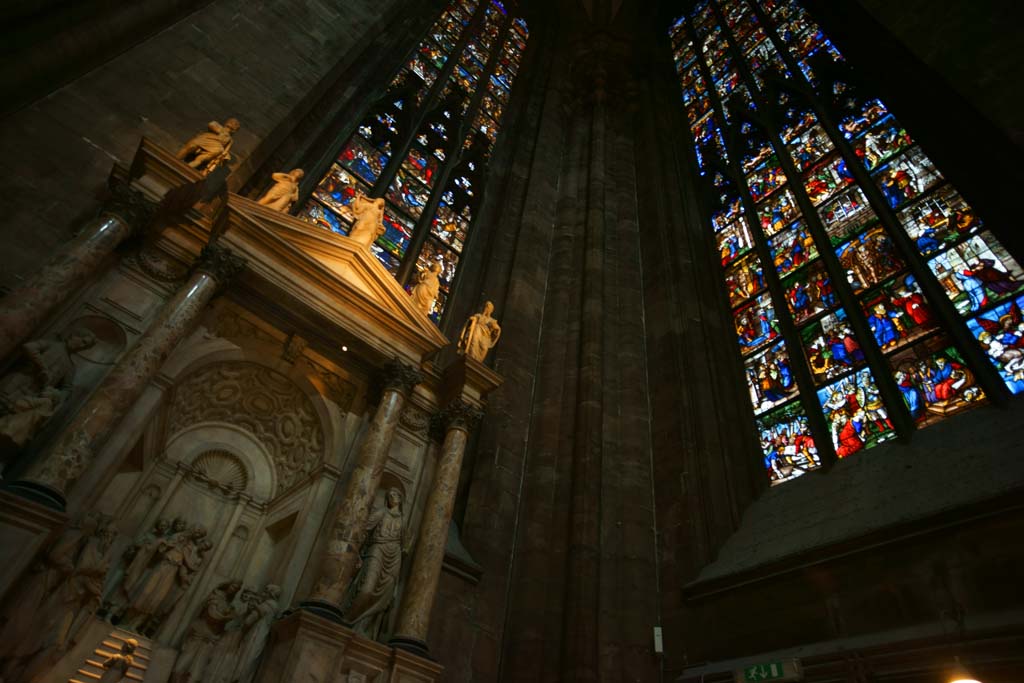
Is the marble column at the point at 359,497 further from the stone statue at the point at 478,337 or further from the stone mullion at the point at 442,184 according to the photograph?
the stone mullion at the point at 442,184

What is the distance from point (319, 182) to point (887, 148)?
909 centimetres

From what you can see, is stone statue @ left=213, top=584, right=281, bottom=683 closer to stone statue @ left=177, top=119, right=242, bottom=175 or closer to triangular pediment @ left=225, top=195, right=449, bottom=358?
triangular pediment @ left=225, top=195, right=449, bottom=358

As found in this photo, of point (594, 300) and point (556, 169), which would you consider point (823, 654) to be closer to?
point (594, 300)

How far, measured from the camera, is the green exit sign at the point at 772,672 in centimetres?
586

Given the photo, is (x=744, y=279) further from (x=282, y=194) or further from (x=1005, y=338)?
(x=282, y=194)

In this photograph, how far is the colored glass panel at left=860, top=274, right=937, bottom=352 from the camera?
815 centimetres

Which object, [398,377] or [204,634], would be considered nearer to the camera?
[204,634]

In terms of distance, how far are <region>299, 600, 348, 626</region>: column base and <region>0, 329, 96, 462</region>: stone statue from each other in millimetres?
2620

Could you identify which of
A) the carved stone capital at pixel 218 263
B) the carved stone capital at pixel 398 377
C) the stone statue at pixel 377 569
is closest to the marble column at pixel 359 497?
the carved stone capital at pixel 398 377

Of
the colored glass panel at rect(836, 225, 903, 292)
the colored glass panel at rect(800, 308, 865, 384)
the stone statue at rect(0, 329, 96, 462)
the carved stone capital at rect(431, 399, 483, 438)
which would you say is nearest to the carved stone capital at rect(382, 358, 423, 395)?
the carved stone capital at rect(431, 399, 483, 438)

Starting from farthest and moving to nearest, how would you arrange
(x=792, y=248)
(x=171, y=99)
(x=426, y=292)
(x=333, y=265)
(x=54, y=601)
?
(x=792, y=248) < (x=426, y=292) < (x=171, y=99) < (x=333, y=265) < (x=54, y=601)

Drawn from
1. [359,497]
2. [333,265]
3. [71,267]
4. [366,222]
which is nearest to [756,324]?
[366,222]

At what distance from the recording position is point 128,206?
254 inches

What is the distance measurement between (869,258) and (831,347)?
4.86 feet
